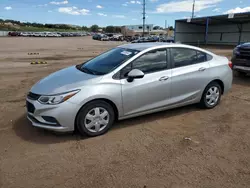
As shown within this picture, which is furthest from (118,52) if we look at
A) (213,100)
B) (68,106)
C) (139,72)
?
(213,100)

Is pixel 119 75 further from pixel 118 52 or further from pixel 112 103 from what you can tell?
pixel 118 52

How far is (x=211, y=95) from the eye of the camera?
5.20 metres

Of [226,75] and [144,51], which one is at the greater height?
[144,51]

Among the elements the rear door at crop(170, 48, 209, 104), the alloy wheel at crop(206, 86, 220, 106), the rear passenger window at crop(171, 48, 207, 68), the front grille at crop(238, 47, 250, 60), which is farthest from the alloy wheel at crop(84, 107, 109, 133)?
the front grille at crop(238, 47, 250, 60)

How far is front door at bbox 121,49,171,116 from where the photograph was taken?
4.09 metres

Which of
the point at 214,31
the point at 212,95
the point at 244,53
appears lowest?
the point at 212,95

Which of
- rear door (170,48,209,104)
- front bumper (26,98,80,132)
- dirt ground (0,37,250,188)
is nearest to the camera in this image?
dirt ground (0,37,250,188)

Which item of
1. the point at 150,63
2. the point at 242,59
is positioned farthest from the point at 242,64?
the point at 150,63

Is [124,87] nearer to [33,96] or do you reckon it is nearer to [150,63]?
[150,63]

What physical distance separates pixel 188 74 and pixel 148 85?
103 centimetres

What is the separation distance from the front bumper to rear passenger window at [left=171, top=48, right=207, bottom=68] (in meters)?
2.27

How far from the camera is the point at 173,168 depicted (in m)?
3.09

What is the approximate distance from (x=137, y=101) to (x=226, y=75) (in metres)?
2.47

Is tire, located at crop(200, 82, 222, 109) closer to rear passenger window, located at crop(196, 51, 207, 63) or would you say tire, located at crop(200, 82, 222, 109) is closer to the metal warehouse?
rear passenger window, located at crop(196, 51, 207, 63)
